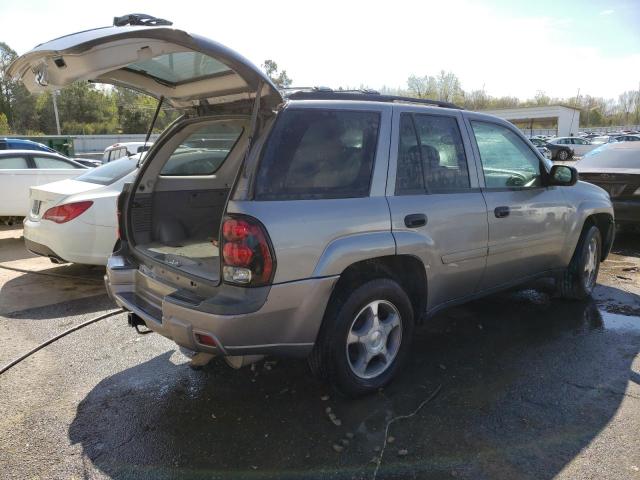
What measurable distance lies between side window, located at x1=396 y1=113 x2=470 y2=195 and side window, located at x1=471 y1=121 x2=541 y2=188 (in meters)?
0.29

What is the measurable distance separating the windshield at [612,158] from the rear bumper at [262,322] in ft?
22.7

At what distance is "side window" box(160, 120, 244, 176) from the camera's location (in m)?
Result: 3.94

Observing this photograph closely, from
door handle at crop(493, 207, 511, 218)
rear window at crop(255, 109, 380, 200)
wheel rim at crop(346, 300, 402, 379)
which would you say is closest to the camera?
rear window at crop(255, 109, 380, 200)

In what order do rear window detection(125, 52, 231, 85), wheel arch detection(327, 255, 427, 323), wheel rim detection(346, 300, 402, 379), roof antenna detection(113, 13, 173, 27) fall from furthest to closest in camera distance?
wheel rim detection(346, 300, 402, 379)
wheel arch detection(327, 255, 427, 323)
rear window detection(125, 52, 231, 85)
roof antenna detection(113, 13, 173, 27)

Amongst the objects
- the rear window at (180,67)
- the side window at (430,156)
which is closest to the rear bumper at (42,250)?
the rear window at (180,67)

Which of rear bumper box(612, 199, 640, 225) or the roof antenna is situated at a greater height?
the roof antenna

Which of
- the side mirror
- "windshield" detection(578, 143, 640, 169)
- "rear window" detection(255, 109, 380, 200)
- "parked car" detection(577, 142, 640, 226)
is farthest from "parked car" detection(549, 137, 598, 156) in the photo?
"rear window" detection(255, 109, 380, 200)

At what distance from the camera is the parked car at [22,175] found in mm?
8562

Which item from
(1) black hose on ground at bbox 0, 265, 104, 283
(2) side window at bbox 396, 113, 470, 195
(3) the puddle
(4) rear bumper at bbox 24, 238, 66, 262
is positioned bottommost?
(3) the puddle

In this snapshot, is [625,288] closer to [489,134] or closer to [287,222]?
[489,134]

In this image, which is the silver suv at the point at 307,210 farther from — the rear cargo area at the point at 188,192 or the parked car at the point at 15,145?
the parked car at the point at 15,145

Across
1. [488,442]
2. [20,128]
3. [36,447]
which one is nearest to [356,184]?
[488,442]

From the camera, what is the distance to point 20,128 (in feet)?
178

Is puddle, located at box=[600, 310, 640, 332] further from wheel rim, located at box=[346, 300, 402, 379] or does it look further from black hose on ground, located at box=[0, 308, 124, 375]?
black hose on ground, located at box=[0, 308, 124, 375]
